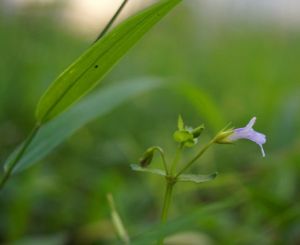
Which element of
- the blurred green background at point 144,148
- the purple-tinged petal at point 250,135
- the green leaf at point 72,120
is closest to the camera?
the purple-tinged petal at point 250,135

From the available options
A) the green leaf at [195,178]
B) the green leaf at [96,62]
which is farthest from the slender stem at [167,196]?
the green leaf at [96,62]

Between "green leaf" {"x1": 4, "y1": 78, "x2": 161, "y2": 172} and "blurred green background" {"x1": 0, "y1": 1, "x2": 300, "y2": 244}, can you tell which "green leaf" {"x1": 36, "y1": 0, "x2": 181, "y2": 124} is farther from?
"blurred green background" {"x1": 0, "y1": 1, "x2": 300, "y2": 244}

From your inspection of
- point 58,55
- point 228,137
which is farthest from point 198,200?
point 58,55

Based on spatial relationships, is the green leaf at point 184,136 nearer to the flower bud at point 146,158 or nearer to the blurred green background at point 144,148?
the flower bud at point 146,158

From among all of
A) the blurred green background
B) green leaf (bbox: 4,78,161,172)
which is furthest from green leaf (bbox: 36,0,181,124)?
A: the blurred green background

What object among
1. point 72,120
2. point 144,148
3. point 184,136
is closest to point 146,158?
point 184,136

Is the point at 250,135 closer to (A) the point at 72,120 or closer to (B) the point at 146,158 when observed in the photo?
(B) the point at 146,158
